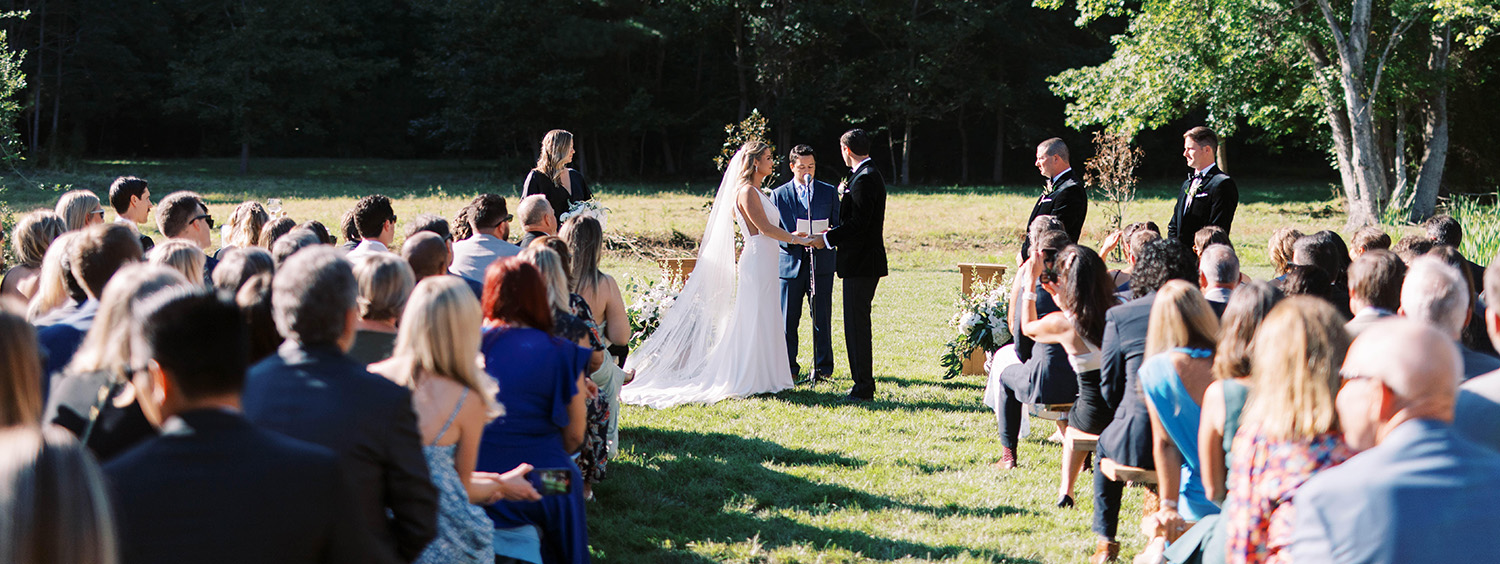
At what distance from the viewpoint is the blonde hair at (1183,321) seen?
3859 mm

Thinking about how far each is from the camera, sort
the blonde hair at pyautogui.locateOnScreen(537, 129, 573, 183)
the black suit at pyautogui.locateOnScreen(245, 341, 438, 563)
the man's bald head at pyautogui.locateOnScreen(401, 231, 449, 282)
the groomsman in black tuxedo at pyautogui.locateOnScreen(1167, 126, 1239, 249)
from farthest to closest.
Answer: the blonde hair at pyautogui.locateOnScreen(537, 129, 573, 183)
the groomsman in black tuxedo at pyautogui.locateOnScreen(1167, 126, 1239, 249)
the man's bald head at pyautogui.locateOnScreen(401, 231, 449, 282)
the black suit at pyautogui.locateOnScreen(245, 341, 438, 563)

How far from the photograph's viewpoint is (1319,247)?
5340mm

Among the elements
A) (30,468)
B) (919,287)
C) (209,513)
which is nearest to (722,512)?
(209,513)

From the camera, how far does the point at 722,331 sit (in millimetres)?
8383

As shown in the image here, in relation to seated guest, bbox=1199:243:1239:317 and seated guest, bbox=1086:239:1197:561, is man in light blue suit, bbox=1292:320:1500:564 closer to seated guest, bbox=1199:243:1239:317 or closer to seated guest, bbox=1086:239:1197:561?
seated guest, bbox=1086:239:1197:561

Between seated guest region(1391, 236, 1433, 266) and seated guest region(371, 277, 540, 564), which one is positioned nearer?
seated guest region(371, 277, 540, 564)

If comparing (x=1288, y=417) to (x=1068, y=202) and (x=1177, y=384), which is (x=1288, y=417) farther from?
(x=1068, y=202)

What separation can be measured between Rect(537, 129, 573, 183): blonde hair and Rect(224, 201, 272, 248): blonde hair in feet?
6.78

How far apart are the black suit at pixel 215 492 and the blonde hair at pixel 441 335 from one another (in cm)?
96

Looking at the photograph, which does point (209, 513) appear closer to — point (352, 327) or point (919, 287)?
point (352, 327)

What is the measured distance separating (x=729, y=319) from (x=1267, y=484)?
5.74 meters

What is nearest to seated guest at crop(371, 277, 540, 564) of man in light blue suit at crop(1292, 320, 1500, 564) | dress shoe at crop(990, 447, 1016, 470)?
man in light blue suit at crop(1292, 320, 1500, 564)

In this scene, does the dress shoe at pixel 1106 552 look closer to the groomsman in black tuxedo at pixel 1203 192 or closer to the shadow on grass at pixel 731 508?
the shadow on grass at pixel 731 508

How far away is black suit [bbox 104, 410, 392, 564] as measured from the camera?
1964 mm
